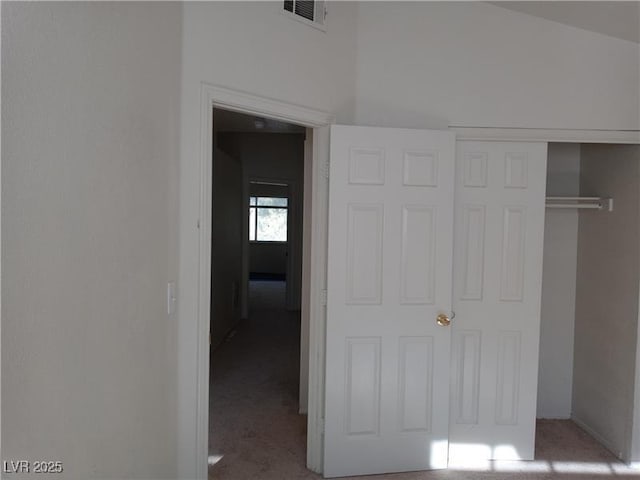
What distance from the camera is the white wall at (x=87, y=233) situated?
42.4 inches

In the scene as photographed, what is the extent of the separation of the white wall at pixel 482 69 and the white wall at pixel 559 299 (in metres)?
0.72

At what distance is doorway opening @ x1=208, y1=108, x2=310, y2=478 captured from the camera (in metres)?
3.29

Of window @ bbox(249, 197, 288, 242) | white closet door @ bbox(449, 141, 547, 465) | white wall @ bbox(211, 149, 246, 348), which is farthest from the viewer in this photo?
window @ bbox(249, 197, 288, 242)

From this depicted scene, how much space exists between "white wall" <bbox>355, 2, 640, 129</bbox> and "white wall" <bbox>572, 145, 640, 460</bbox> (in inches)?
18.1

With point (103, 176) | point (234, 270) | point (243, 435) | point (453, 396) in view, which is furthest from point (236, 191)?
point (103, 176)

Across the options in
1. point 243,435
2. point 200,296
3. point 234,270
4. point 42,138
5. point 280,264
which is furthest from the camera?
point 280,264

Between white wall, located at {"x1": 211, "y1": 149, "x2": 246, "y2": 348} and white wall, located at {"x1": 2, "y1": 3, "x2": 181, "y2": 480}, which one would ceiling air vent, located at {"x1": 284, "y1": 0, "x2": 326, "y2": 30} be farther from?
white wall, located at {"x1": 211, "y1": 149, "x2": 246, "y2": 348}

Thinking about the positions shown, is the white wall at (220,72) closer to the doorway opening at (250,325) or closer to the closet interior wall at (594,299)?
the doorway opening at (250,325)

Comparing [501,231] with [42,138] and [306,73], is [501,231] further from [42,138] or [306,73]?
[42,138]

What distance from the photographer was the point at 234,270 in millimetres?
6738

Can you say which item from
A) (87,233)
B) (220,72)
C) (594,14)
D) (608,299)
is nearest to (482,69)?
(594,14)

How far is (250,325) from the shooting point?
23.0 feet

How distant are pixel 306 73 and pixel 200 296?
1411 mm

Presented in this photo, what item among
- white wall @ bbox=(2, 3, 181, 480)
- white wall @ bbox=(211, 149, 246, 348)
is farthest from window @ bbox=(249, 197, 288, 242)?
white wall @ bbox=(2, 3, 181, 480)
